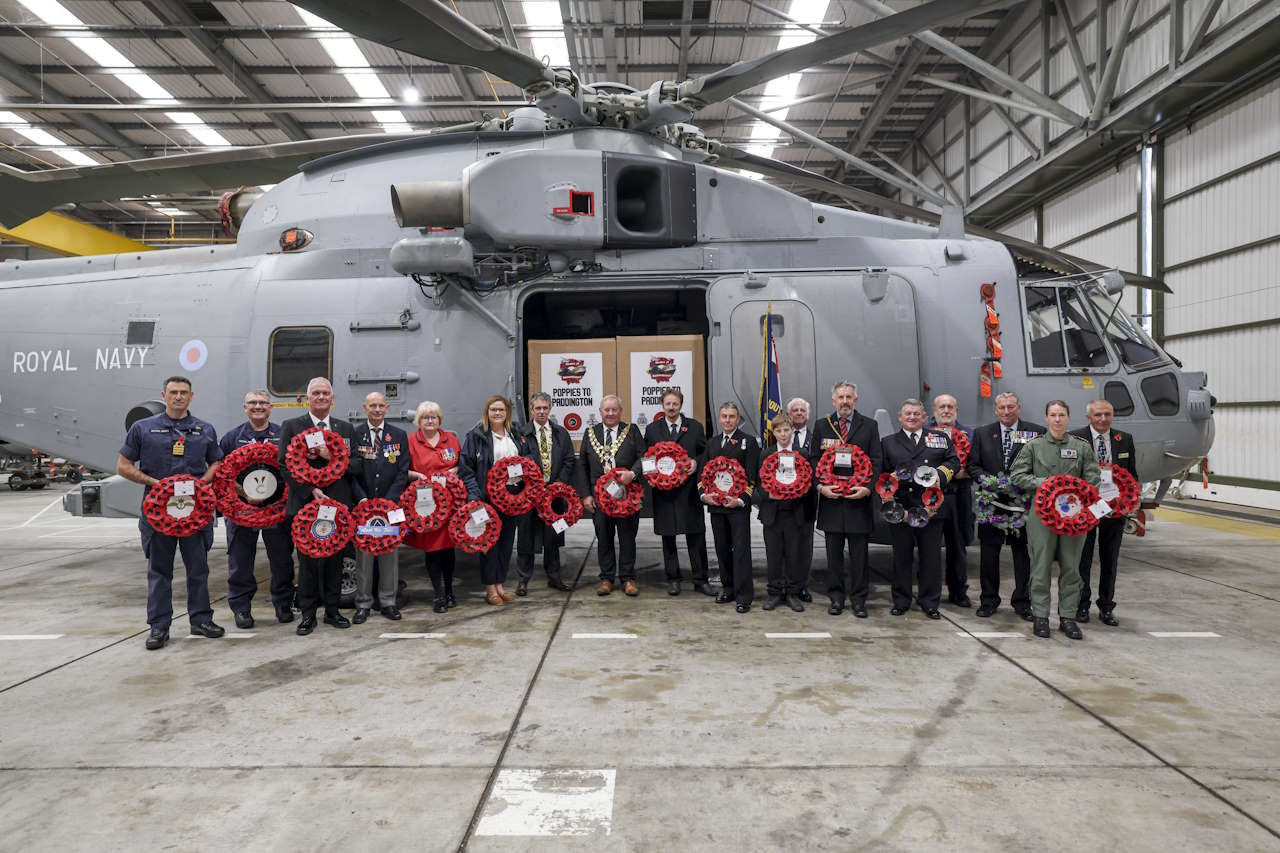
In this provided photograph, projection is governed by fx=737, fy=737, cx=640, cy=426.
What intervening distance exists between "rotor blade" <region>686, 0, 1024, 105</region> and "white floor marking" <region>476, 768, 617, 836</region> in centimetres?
488

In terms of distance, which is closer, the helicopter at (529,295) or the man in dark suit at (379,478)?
the man in dark suit at (379,478)

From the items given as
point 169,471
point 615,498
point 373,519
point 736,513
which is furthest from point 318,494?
point 736,513

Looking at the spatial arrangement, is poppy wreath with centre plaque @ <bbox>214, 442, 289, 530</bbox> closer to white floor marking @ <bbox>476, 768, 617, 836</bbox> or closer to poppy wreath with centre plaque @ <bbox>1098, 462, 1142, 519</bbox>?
white floor marking @ <bbox>476, 768, 617, 836</bbox>

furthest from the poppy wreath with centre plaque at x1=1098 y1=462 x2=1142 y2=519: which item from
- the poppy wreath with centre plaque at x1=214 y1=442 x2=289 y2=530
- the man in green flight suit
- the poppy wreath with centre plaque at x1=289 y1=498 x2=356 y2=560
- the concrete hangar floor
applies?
the poppy wreath with centre plaque at x1=214 y1=442 x2=289 y2=530

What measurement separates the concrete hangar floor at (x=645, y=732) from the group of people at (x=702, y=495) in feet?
0.86

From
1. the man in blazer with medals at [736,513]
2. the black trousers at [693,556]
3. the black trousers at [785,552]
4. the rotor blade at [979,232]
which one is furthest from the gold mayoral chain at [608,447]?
the rotor blade at [979,232]

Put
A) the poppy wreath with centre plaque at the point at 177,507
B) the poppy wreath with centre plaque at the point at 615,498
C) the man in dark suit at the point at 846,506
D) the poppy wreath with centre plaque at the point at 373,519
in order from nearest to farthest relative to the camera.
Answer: the poppy wreath with centre plaque at the point at 177,507 → the poppy wreath with centre plaque at the point at 373,519 → the man in dark suit at the point at 846,506 → the poppy wreath with centre plaque at the point at 615,498

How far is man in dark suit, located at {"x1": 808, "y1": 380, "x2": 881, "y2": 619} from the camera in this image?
5.62m

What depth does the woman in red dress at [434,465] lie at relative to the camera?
5770 millimetres

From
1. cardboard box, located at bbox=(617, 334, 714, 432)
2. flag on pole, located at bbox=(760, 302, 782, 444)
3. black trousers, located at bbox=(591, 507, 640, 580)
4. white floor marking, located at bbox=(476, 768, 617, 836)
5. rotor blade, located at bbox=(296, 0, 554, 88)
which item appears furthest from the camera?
cardboard box, located at bbox=(617, 334, 714, 432)

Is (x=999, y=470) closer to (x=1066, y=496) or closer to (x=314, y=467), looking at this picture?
(x=1066, y=496)

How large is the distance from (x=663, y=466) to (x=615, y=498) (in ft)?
1.64

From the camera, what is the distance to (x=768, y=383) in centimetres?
657

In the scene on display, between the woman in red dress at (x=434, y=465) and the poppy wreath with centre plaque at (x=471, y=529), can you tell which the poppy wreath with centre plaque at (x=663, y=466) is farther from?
the woman in red dress at (x=434, y=465)
